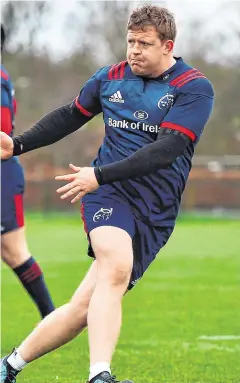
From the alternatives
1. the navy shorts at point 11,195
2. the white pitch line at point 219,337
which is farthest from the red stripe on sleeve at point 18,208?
the white pitch line at point 219,337

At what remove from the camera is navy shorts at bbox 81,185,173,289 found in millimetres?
5191

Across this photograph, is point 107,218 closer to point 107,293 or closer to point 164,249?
point 107,293

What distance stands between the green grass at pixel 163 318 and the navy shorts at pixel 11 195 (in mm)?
856

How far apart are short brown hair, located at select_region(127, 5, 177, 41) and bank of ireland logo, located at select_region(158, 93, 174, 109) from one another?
292 millimetres

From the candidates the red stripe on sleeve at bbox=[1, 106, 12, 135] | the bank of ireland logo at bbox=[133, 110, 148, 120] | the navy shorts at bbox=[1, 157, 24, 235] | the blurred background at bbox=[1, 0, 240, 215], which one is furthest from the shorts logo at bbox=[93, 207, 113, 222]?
the blurred background at bbox=[1, 0, 240, 215]

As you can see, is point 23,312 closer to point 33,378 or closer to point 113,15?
point 33,378

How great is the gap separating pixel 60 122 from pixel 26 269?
2.50 metres

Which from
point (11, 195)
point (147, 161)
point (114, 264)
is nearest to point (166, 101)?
point (147, 161)

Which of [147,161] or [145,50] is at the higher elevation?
[145,50]

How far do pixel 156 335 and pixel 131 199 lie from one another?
2751 millimetres

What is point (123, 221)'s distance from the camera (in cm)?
518

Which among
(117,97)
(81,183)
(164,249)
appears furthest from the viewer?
(164,249)

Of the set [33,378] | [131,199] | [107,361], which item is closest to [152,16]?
[131,199]

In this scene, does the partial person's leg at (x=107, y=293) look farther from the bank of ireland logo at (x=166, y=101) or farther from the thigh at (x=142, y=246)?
the bank of ireland logo at (x=166, y=101)
